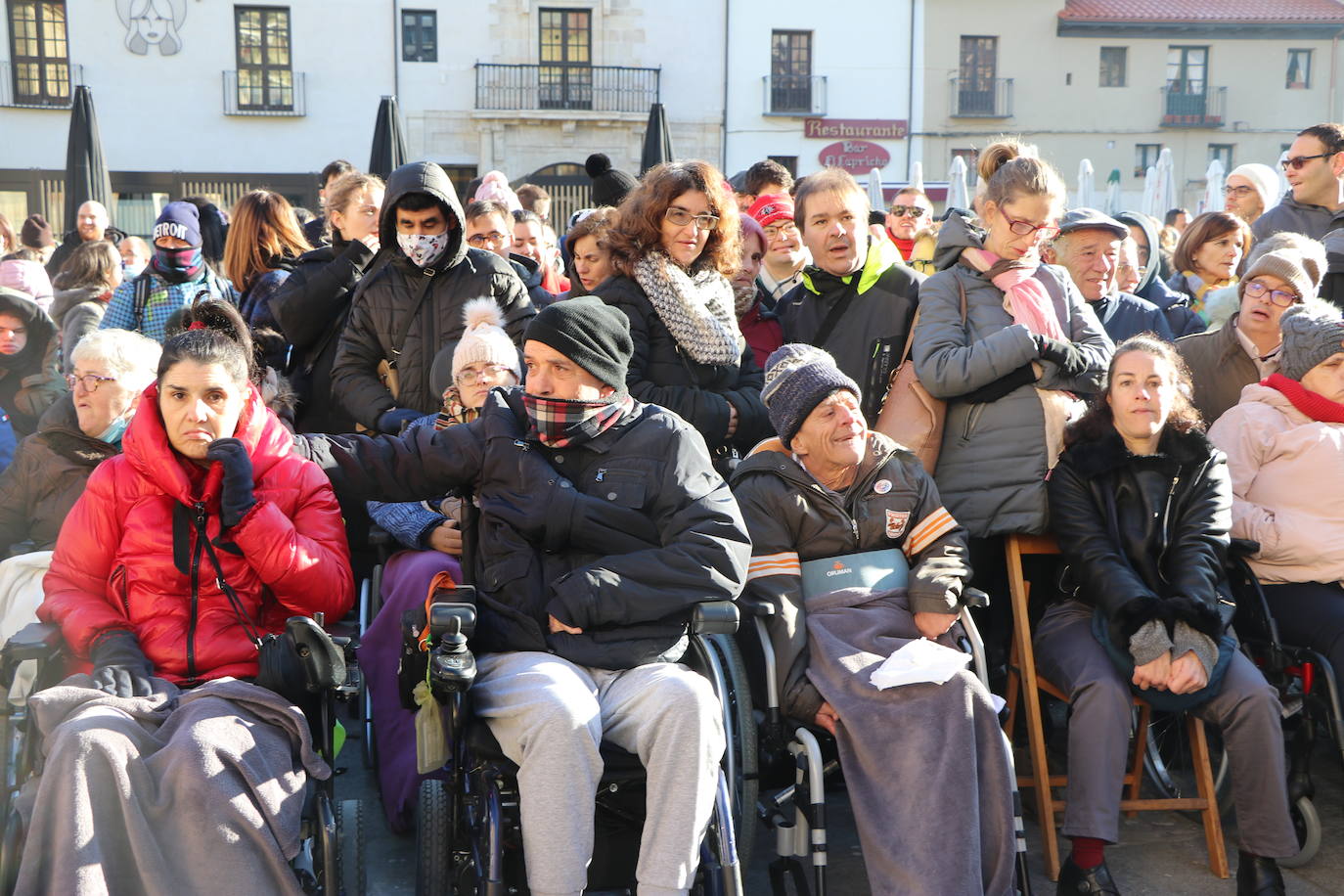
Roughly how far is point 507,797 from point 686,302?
193 centimetres

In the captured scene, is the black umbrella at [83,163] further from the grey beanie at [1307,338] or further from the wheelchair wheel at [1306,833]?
the wheelchair wheel at [1306,833]

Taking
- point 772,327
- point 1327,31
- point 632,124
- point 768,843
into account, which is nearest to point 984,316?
point 772,327

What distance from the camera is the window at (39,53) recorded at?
27375mm

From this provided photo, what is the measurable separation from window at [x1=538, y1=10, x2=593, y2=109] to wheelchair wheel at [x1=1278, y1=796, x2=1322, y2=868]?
89.6ft

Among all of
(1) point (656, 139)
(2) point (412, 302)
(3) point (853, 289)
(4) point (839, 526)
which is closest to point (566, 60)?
(1) point (656, 139)

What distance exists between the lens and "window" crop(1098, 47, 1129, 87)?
34062mm

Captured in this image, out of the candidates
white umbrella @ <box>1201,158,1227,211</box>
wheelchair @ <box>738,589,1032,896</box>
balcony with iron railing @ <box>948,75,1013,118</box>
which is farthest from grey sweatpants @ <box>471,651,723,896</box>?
balcony with iron railing @ <box>948,75,1013,118</box>

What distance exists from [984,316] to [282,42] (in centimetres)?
2715

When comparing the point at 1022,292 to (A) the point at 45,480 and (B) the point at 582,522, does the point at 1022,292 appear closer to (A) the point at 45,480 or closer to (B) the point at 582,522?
(B) the point at 582,522

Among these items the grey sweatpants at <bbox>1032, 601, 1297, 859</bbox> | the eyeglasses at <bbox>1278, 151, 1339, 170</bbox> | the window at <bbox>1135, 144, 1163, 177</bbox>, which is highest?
the window at <bbox>1135, 144, 1163, 177</bbox>

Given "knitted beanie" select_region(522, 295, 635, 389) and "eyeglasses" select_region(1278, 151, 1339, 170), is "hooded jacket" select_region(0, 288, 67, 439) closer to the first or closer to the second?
"knitted beanie" select_region(522, 295, 635, 389)

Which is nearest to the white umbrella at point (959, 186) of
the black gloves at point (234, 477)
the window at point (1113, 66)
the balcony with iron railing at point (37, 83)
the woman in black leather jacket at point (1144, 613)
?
the woman in black leather jacket at point (1144, 613)

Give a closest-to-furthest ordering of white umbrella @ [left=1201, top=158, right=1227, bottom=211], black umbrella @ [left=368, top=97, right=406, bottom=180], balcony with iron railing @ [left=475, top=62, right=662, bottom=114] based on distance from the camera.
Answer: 1. white umbrella @ [left=1201, top=158, right=1227, bottom=211]
2. black umbrella @ [left=368, top=97, right=406, bottom=180]
3. balcony with iron railing @ [left=475, top=62, right=662, bottom=114]

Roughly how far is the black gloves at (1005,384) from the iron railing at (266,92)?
26156 mm
